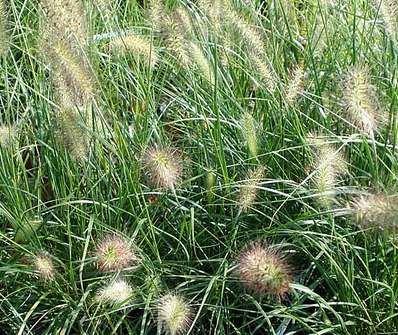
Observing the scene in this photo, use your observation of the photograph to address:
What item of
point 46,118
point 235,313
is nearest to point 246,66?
point 46,118

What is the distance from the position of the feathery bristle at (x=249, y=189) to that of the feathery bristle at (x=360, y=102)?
0.33 metres

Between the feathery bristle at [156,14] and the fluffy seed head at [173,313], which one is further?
the feathery bristle at [156,14]

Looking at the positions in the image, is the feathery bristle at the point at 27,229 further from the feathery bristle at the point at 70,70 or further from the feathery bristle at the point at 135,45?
the feathery bristle at the point at 135,45

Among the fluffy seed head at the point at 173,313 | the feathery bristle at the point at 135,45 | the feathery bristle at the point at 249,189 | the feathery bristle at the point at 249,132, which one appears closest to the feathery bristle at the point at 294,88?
the feathery bristle at the point at 249,132

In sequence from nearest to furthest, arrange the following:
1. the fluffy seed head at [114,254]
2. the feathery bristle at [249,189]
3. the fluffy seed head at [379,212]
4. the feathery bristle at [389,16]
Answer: the fluffy seed head at [379,212] < the fluffy seed head at [114,254] < the feathery bristle at [249,189] < the feathery bristle at [389,16]

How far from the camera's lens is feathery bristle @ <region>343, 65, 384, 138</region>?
236cm

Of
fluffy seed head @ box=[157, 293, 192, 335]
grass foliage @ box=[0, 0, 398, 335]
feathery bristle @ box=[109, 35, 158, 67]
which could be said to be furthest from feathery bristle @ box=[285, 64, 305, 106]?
fluffy seed head @ box=[157, 293, 192, 335]

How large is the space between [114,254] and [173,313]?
229 millimetres

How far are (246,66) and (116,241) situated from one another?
97 centimetres

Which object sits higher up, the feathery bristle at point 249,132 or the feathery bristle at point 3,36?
the feathery bristle at point 3,36

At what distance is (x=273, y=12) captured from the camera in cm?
329

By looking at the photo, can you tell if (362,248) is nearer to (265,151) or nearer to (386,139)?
(386,139)

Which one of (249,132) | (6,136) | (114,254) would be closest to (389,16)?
(249,132)

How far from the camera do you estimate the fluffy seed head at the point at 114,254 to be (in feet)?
7.91
